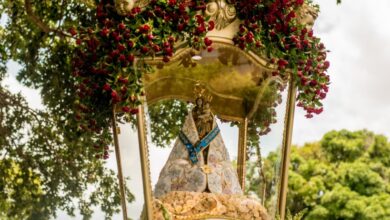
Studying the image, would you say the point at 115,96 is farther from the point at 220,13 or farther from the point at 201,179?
the point at 201,179

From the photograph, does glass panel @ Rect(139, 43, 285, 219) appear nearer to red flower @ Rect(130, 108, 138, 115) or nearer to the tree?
red flower @ Rect(130, 108, 138, 115)

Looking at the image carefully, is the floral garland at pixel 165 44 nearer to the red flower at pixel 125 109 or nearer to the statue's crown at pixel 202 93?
the red flower at pixel 125 109

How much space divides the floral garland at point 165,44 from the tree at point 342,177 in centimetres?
1967

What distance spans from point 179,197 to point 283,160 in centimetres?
113

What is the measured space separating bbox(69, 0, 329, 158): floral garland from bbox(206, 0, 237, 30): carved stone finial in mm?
66

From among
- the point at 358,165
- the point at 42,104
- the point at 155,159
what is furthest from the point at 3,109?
the point at 358,165

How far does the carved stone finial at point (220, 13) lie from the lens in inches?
318

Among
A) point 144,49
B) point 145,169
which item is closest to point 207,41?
point 144,49

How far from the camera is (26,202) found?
41.8 ft

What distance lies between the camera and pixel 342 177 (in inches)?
1231

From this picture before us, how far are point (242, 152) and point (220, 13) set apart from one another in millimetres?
2020

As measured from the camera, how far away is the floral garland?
7867mm

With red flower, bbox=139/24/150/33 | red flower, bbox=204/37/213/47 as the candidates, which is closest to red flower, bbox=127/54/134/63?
red flower, bbox=139/24/150/33

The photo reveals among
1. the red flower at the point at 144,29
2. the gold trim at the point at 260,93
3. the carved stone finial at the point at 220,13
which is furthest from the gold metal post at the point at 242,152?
the red flower at the point at 144,29
